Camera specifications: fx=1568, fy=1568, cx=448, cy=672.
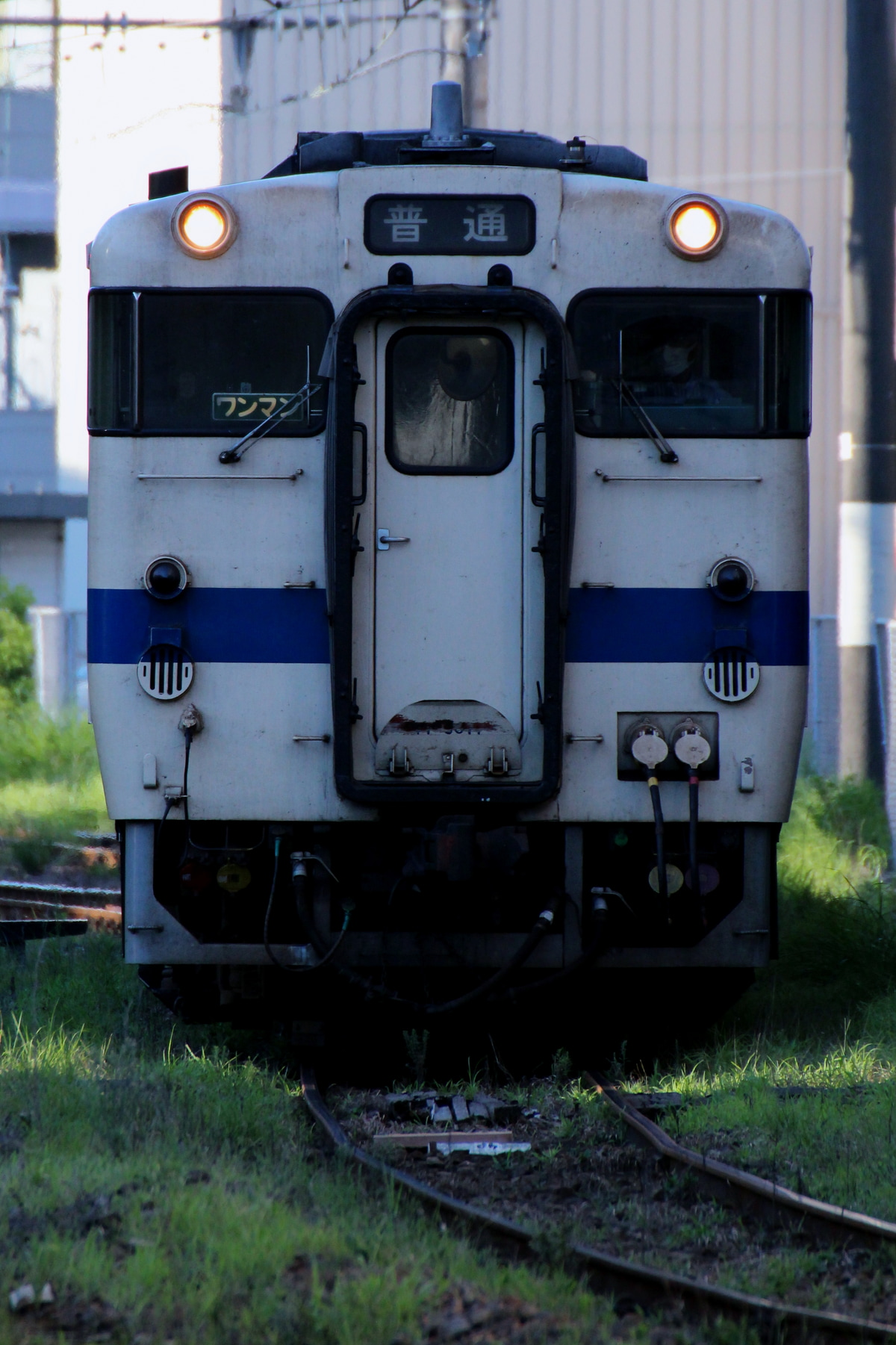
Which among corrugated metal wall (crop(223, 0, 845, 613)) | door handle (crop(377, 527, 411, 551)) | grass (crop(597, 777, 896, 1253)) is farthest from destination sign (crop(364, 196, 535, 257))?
corrugated metal wall (crop(223, 0, 845, 613))

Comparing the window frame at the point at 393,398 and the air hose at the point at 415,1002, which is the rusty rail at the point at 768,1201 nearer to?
the air hose at the point at 415,1002

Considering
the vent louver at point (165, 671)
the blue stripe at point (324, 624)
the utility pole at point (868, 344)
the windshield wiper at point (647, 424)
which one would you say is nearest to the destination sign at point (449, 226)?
the windshield wiper at point (647, 424)

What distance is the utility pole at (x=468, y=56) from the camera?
46.2ft

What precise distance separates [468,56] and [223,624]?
9956 mm

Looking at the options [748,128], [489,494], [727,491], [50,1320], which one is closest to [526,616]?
[489,494]

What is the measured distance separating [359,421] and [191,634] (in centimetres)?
100

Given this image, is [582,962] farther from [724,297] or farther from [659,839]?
[724,297]

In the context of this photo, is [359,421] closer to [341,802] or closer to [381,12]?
[341,802]

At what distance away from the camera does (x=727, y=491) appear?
5.86 metres

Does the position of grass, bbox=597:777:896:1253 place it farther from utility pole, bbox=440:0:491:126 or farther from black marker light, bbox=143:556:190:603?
utility pole, bbox=440:0:491:126

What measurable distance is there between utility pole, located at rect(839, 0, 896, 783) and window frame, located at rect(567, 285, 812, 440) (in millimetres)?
5515

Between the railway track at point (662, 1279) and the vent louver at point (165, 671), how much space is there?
1.97 m

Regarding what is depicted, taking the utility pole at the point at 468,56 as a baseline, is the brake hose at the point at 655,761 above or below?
below

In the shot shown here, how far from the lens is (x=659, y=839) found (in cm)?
566
